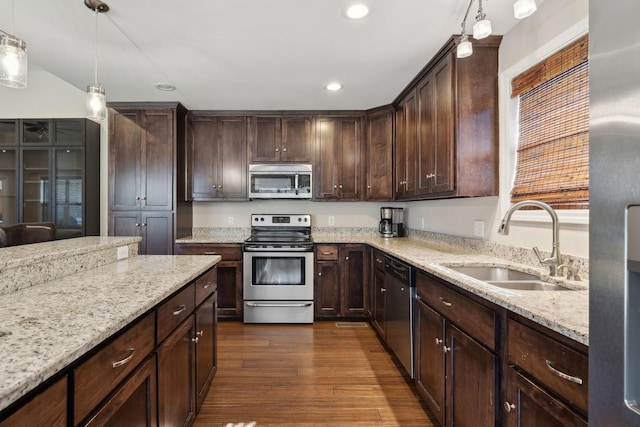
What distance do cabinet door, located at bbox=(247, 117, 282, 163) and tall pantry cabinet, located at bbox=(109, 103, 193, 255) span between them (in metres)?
0.78

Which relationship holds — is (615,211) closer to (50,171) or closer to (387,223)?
(387,223)

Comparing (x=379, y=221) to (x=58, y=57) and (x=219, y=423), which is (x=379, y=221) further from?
(x=58, y=57)

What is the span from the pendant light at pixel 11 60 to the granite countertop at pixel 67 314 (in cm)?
90

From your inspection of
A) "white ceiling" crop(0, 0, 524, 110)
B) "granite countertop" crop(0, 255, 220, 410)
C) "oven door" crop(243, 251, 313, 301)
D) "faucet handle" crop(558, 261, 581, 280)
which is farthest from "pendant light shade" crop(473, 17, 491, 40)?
"oven door" crop(243, 251, 313, 301)

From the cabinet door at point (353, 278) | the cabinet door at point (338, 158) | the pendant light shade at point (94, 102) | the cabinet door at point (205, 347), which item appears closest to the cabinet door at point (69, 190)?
the pendant light shade at point (94, 102)

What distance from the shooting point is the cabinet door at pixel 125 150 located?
11.0ft

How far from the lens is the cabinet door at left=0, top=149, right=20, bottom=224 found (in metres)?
3.56

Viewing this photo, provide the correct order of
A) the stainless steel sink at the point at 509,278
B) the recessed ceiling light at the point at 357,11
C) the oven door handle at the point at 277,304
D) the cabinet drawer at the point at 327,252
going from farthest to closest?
the cabinet drawer at the point at 327,252 → the oven door handle at the point at 277,304 → the recessed ceiling light at the point at 357,11 → the stainless steel sink at the point at 509,278

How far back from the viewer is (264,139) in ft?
12.0

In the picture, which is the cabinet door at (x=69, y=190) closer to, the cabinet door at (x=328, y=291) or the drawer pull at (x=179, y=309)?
the cabinet door at (x=328, y=291)

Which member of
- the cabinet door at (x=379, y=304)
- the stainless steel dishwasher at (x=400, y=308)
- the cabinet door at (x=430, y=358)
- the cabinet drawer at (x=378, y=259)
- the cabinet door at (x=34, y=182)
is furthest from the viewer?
the cabinet door at (x=34, y=182)

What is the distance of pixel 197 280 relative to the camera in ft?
5.80

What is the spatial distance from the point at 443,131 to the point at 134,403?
2290mm

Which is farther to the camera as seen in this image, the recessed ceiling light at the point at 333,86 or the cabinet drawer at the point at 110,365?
the recessed ceiling light at the point at 333,86
